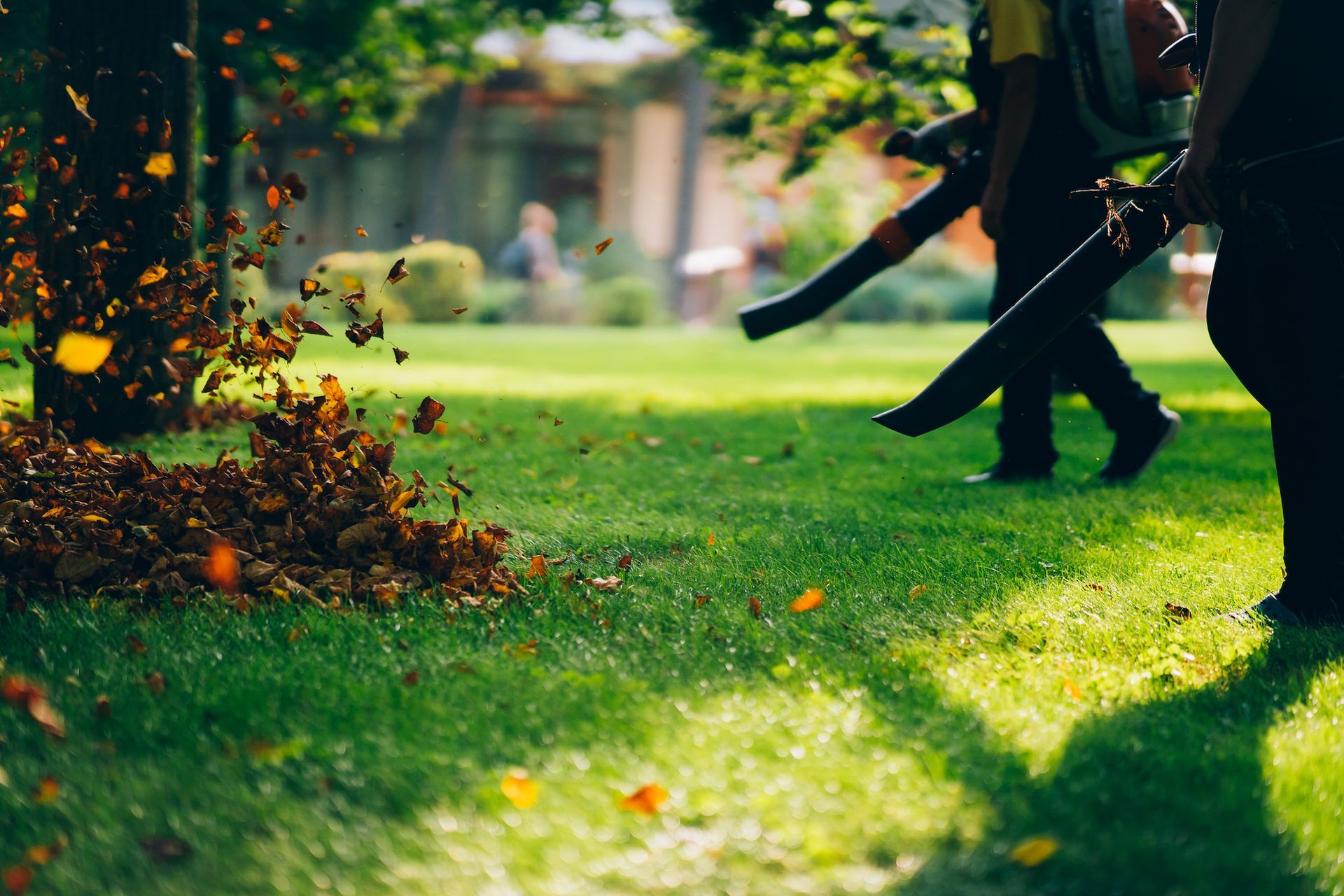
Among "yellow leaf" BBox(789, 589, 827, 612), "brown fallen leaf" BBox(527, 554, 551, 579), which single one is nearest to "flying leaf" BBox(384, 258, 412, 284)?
"brown fallen leaf" BBox(527, 554, 551, 579)

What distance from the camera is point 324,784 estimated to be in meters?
1.99

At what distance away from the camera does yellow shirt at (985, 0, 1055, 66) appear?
13.8ft

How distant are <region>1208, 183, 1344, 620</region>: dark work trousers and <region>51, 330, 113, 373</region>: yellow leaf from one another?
293 centimetres

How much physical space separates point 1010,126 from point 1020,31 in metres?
0.32

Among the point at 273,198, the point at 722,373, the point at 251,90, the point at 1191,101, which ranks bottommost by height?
the point at 722,373

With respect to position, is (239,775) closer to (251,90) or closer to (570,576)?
(570,576)

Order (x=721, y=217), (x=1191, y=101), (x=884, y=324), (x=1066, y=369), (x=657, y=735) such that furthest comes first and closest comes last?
1. (x=721, y=217)
2. (x=884, y=324)
3. (x=1066, y=369)
4. (x=1191, y=101)
5. (x=657, y=735)

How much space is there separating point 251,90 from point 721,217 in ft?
65.8

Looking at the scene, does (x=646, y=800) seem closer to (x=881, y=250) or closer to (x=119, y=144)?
(x=881, y=250)

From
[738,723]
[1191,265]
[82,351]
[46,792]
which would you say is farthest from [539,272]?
[46,792]

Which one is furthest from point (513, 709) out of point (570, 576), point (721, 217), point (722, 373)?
point (721, 217)

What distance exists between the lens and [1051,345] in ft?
14.9

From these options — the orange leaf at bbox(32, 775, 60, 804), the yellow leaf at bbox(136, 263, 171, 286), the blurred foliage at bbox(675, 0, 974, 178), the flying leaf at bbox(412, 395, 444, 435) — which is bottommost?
the orange leaf at bbox(32, 775, 60, 804)

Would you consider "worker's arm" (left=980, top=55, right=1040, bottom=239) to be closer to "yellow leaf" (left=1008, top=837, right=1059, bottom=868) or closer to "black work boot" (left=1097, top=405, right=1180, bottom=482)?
"black work boot" (left=1097, top=405, right=1180, bottom=482)
